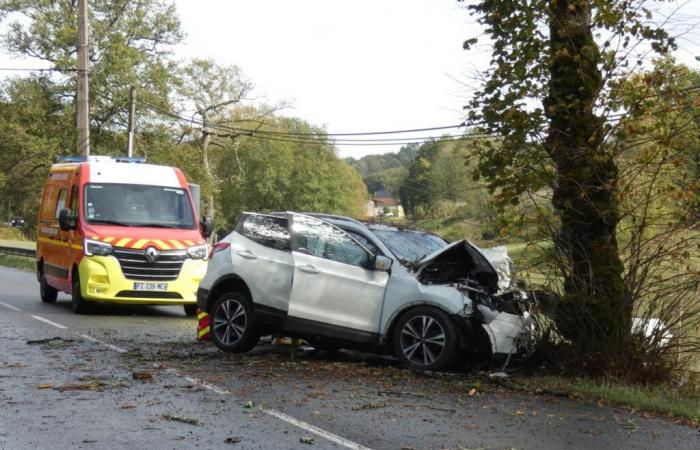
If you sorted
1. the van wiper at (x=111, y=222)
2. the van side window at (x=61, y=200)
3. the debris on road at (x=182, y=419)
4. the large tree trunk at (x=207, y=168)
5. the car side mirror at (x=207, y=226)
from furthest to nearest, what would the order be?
the large tree trunk at (x=207, y=168)
the van side window at (x=61, y=200)
the car side mirror at (x=207, y=226)
the van wiper at (x=111, y=222)
the debris on road at (x=182, y=419)

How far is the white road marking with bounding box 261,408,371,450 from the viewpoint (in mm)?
6056

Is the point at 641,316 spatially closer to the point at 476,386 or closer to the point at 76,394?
the point at 476,386

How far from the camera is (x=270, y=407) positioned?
7297 mm

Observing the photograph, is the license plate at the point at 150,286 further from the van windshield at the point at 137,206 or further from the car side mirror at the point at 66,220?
the car side mirror at the point at 66,220

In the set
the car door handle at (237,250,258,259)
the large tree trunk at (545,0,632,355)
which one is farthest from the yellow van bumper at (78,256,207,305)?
the large tree trunk at (545,0,632,355)

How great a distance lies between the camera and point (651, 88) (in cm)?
898

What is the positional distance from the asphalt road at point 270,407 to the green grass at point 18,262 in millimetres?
22864

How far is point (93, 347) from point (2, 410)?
12.7 ft

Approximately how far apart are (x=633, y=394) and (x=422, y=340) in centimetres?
234

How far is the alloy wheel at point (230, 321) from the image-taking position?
10552 millimetres

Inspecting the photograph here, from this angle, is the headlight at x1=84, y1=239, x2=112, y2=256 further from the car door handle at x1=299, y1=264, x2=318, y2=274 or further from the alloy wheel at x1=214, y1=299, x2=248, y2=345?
the car door handle at x1=299, y1=264, x2=318, y2=274

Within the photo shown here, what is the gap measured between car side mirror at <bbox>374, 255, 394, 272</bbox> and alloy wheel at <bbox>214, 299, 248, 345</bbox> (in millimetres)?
1837

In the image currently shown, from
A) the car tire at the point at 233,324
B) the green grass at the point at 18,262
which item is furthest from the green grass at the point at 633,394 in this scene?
the green grass at the point at 18,262

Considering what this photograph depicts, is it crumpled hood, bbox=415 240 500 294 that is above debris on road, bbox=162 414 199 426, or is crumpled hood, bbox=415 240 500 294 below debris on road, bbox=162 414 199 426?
above
